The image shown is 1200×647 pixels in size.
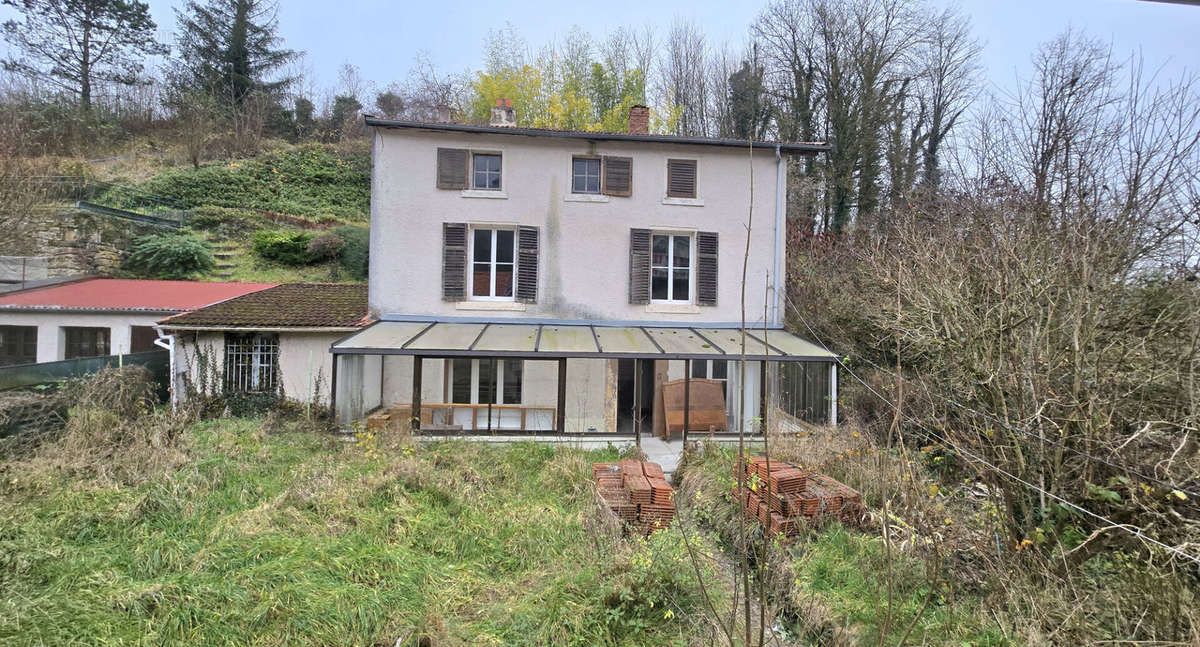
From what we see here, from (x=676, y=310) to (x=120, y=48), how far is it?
37.1 metres

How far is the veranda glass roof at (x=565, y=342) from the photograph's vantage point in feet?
31.9

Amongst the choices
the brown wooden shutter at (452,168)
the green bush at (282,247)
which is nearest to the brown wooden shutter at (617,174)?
the brown wooden shutter at (452,168)

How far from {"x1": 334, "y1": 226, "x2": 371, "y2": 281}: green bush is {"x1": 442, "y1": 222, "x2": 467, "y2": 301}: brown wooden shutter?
10975 mm

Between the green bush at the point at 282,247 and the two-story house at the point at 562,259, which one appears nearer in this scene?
the two-story house at the point at 562,259

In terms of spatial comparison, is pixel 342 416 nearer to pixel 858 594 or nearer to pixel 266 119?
pixel 858 594

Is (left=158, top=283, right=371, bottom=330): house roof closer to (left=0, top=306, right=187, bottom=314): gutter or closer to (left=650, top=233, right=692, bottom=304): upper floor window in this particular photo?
(left=0, top=306, right=187, bottom=314): gutter

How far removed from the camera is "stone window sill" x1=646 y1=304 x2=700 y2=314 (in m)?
12.1

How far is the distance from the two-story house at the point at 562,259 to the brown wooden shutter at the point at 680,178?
0.03 m

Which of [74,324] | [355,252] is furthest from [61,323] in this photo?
[355,252]

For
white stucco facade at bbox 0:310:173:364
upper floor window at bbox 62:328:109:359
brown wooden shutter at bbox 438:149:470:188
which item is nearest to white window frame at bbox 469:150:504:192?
brown wooden shutter at bbox 438:149:470:188

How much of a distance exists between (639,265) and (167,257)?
17888mm

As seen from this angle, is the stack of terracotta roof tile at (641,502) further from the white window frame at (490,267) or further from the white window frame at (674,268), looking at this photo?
the white window frame at (490,267)

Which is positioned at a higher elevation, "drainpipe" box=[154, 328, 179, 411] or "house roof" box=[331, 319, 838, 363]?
"house roof" box=[331, 319, 838, 363]

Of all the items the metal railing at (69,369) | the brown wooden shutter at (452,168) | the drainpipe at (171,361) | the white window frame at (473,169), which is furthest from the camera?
the white window frame at (473,169)
